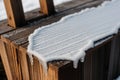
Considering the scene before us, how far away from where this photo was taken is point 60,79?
5.12ft

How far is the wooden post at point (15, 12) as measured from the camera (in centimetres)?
204

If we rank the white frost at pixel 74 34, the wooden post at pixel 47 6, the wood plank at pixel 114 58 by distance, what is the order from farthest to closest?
the wooden post at pixel 47 6
the wood plank at pixel 114 58
the white frost at pixel 74 34

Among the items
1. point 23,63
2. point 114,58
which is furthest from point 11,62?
point 114,58

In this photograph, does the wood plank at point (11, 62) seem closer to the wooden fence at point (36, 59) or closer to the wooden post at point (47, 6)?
the wooden fence at point (36, 59)

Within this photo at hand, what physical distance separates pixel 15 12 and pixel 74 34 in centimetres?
59

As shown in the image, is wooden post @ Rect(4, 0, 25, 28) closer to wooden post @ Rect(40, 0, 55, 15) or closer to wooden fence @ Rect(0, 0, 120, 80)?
wooden fence @ Rect(0, 0, 120, 80)

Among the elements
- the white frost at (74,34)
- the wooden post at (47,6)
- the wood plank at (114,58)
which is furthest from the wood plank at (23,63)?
the wood plank at (114,58)

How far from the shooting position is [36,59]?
1650mm

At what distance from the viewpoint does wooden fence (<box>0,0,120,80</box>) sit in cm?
165

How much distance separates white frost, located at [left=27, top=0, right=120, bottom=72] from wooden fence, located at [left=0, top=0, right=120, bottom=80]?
0.20 feet

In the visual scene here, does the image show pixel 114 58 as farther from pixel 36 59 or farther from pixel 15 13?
pixel 15 13

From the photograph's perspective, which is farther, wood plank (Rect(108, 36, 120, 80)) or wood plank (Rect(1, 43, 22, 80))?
wood plank (Rect(108, 36, 120, 80))

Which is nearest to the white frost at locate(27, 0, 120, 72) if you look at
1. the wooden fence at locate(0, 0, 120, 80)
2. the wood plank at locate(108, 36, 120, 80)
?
the wooden fence at locate(0, 0, 120, 80)

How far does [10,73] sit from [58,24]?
2.14 feet
